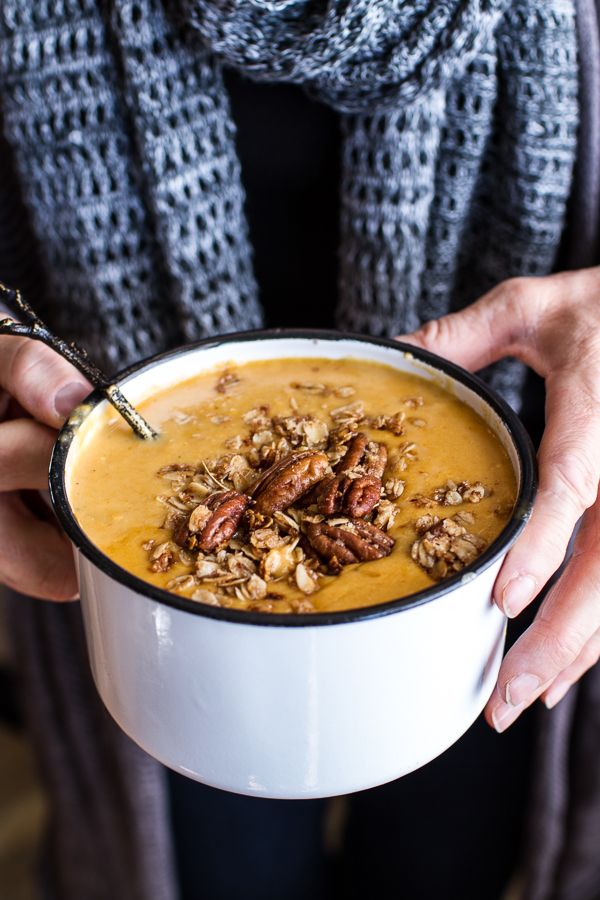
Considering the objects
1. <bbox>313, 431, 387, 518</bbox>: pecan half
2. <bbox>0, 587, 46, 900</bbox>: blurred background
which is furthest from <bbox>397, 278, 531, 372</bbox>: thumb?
<bbox>0, 587, 46, 900</bbox>: blurred background

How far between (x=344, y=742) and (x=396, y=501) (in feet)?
0.60

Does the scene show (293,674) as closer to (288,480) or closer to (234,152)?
(288,480)

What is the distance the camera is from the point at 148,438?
2.53 ft

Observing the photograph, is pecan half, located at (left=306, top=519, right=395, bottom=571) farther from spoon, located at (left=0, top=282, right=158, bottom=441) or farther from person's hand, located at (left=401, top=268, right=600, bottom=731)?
spoon, located at (left=0, top=282, right=158, bottom=441)

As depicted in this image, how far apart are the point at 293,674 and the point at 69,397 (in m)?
0.35

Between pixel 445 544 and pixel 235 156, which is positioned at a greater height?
pixel 235 156

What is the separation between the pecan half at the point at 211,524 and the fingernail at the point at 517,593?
0.20 metres

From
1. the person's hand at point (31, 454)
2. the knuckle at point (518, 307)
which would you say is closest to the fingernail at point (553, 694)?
the knuckle at point (518, 307)

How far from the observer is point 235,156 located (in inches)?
41.2

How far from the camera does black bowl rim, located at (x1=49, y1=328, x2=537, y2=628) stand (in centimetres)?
55

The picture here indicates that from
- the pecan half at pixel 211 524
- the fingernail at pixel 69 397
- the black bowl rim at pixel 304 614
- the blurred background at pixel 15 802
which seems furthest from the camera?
the blurred background at pixel 15 802

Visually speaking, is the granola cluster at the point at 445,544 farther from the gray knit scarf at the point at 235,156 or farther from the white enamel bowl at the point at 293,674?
the gray knit scarf at the point at 235,156

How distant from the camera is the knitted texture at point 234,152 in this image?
94 cm

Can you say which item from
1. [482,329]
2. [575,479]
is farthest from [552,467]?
[482,329]
